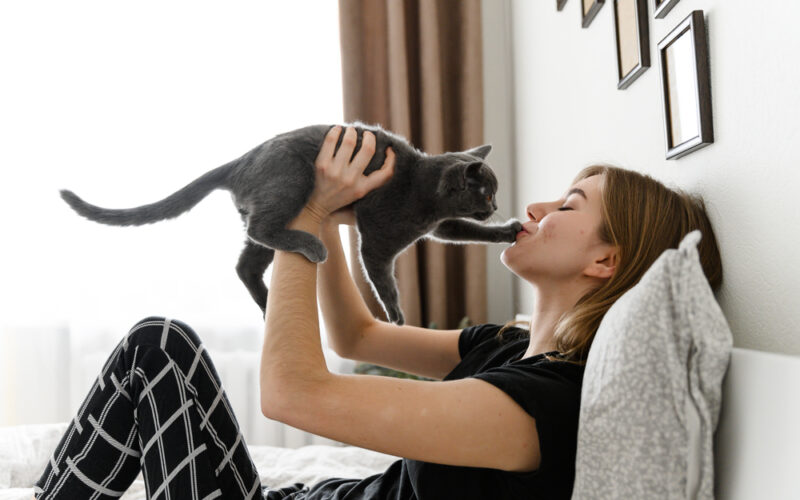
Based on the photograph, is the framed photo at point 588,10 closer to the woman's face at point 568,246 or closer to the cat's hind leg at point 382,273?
the woman's face at point 568,246

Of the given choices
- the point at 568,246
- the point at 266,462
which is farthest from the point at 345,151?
the point at 266,462

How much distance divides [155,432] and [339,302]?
465 mm

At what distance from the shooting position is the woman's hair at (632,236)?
94cm

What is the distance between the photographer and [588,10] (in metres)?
1.52

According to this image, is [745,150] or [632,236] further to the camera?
[632,236]

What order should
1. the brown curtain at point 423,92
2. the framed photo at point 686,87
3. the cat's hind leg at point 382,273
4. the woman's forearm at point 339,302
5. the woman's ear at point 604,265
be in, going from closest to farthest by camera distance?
1. the framed photo at point 686,87
2. the woman's ear at point 604,265
3. the cat's hind leg at point 382,273
4. the woman's forearm at point 339,302
5. the brown curtain at point 423,92

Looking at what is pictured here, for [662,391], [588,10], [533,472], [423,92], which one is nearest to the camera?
[662,391]

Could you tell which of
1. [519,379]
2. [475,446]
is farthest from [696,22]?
[475,446]

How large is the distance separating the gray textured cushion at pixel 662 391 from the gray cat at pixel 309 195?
0.52 meters

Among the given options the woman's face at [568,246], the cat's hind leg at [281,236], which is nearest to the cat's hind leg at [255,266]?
the cat's hind leg at [281,236]

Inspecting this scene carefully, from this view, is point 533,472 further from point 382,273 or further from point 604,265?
point 382,273

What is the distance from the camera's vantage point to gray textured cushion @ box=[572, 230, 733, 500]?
2.26ft

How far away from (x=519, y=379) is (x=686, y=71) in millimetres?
541

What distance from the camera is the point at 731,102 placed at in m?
0.86
